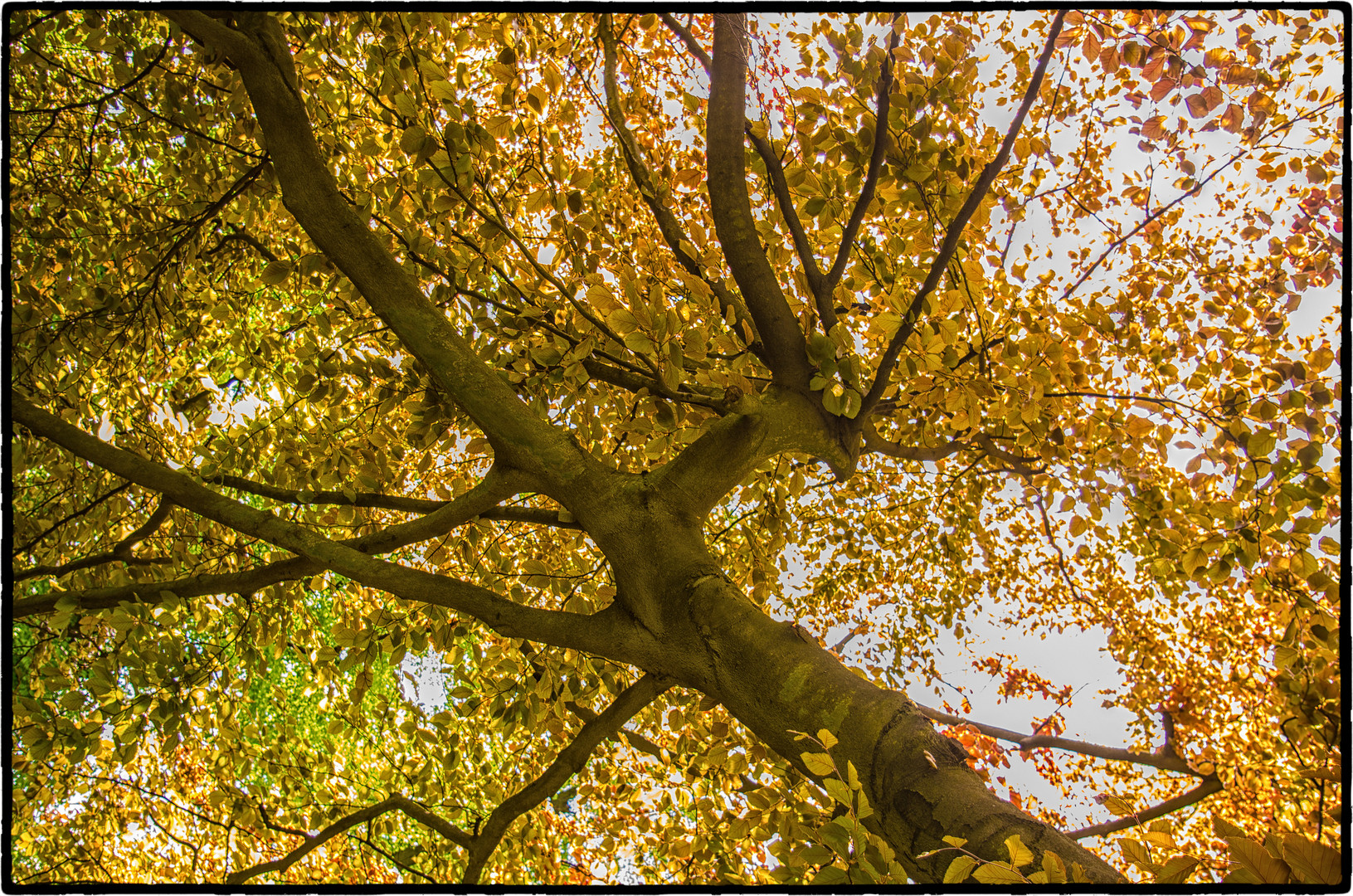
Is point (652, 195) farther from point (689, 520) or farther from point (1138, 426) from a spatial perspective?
point (1138, 426)

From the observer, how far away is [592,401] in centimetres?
378

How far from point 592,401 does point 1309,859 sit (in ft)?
10.7

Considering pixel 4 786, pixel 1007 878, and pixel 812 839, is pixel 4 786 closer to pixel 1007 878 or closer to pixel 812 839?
pixel 812 839

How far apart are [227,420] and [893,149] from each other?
6.02 meters

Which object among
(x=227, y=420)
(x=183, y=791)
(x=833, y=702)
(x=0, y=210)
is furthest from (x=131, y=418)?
(x=833, y=702)

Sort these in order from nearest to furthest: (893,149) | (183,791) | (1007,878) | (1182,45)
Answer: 1. (1007,878)
2. (893,149)
3. (1182,45)
4. (183,791)

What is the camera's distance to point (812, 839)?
1.62 m

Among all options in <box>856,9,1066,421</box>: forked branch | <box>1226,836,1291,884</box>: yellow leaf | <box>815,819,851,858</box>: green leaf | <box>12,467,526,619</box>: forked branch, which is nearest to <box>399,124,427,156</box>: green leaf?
<box>12,467,526,619</box>: forked branch

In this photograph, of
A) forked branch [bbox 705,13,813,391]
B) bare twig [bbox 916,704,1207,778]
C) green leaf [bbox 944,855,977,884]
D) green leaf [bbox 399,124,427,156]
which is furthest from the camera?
bare twig [bbox 916,704,1207,778]

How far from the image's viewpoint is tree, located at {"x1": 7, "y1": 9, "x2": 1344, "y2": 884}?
2320 millimetres

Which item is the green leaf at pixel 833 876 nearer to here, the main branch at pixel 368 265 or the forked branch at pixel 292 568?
the main branch at pixel 368 265

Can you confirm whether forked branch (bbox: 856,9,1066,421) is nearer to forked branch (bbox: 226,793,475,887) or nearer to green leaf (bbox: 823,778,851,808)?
green leaf (bbox: 823,778,851,808)

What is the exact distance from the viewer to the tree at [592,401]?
2.32 m

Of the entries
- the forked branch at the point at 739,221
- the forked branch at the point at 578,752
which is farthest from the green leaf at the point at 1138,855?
the forked branch at the point at 739,221
